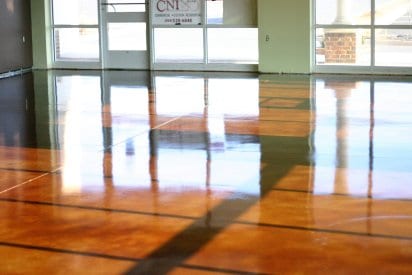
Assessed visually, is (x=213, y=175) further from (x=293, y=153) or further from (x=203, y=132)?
(x=203, y=132)

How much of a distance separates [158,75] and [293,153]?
7.19 meters

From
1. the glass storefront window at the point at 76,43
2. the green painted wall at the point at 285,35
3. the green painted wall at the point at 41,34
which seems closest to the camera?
the green painted wall at the point at 285,35

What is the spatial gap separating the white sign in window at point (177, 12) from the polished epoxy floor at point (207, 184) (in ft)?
12.9

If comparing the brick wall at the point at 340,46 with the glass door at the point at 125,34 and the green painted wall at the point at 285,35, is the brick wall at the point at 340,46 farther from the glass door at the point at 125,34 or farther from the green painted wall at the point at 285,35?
the glass door at the point at 125,34

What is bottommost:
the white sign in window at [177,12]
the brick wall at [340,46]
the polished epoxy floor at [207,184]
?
the polished epoxy floor at [207,184]

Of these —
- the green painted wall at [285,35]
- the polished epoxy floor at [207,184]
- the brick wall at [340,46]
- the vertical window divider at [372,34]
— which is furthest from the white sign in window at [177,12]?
the polished epoxy floor at [207,184]

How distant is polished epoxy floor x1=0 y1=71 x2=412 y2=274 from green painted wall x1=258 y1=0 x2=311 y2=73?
273 centimetres

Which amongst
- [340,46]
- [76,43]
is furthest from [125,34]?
[340,46]

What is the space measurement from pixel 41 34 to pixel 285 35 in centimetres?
499

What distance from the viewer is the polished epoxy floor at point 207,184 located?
416 cm

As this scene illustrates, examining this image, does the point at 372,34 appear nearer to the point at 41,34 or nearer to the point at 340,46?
the point at 340,46

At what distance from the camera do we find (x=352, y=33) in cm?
1323

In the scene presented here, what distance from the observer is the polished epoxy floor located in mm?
4164

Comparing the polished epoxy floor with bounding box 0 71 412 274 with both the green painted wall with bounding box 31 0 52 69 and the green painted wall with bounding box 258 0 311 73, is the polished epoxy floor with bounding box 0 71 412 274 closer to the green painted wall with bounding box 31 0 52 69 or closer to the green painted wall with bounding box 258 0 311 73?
the green painted wall with bounding box 258 0 311 73
